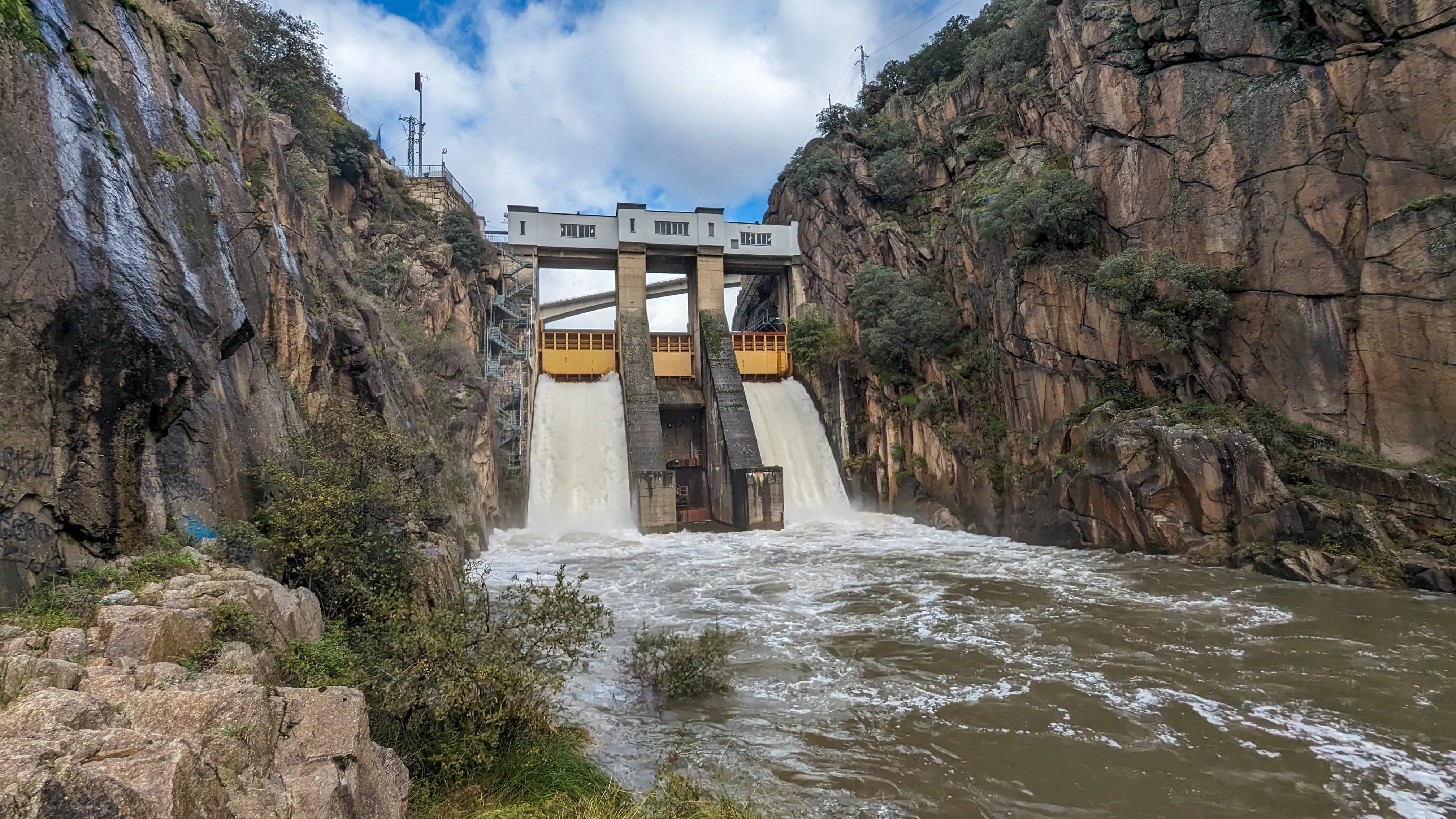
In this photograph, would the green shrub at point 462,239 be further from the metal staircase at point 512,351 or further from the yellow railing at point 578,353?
the yellow railing at point 578,353

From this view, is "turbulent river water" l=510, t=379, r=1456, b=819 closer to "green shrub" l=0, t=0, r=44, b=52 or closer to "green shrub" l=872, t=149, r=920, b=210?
"green shrub" l=0, t=0, r=44, b=52

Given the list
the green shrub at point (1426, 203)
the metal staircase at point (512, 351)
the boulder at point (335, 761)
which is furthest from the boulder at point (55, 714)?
the metal staircase at point (512, 351)

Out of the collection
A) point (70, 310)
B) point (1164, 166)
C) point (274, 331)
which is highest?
point (1164, 166)

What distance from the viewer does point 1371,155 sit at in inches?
487

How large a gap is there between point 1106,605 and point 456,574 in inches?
357

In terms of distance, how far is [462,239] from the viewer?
2439 cm

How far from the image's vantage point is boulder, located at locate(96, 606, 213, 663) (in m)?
3.80

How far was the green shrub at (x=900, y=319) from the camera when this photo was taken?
67.7ft

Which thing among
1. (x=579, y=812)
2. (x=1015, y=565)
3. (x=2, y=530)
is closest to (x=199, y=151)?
(x=2, y=530)

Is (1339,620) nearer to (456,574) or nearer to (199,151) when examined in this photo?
(456,574)

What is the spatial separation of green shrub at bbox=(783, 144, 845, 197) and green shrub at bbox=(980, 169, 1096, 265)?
36.9 ft

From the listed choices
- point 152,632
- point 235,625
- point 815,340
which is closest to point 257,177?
point 235,625


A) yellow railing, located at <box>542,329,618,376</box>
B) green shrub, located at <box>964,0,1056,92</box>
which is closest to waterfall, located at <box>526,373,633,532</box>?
yellow railing, located at <box>542,329,618,376</box>

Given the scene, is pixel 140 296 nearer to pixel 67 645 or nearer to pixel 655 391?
pixel 67 645
